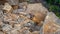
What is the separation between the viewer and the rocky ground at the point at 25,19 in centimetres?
411

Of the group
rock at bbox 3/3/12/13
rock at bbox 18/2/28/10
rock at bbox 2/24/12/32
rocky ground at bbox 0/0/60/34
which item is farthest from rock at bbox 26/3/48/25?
rock at bbox 2/24/12/32

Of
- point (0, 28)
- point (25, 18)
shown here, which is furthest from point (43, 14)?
point (0, 28)

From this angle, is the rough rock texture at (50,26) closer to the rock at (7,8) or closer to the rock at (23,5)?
the rock at (7,8)

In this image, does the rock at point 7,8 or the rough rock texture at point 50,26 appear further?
the rock at point 7,8

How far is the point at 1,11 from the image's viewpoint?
541 centimetres

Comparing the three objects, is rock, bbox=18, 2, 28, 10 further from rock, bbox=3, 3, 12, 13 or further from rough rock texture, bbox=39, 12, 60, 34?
rough rock texture, bbox=39, 12, 60, 34

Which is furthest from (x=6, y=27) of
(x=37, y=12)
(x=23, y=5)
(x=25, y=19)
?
(x=23, y=5)

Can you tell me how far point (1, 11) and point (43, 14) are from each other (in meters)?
1.29

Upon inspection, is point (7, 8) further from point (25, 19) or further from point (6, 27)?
point (6, 27)

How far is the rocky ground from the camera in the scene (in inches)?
162

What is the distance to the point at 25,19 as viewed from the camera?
16.9ft

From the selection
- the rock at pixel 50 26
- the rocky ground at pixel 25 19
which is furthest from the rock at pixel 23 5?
the rock at pixel 50 26

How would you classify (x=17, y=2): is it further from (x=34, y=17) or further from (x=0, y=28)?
(x=0, y=28)

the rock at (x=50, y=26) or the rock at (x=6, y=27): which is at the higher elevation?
the rock at (x=50, y=26)
